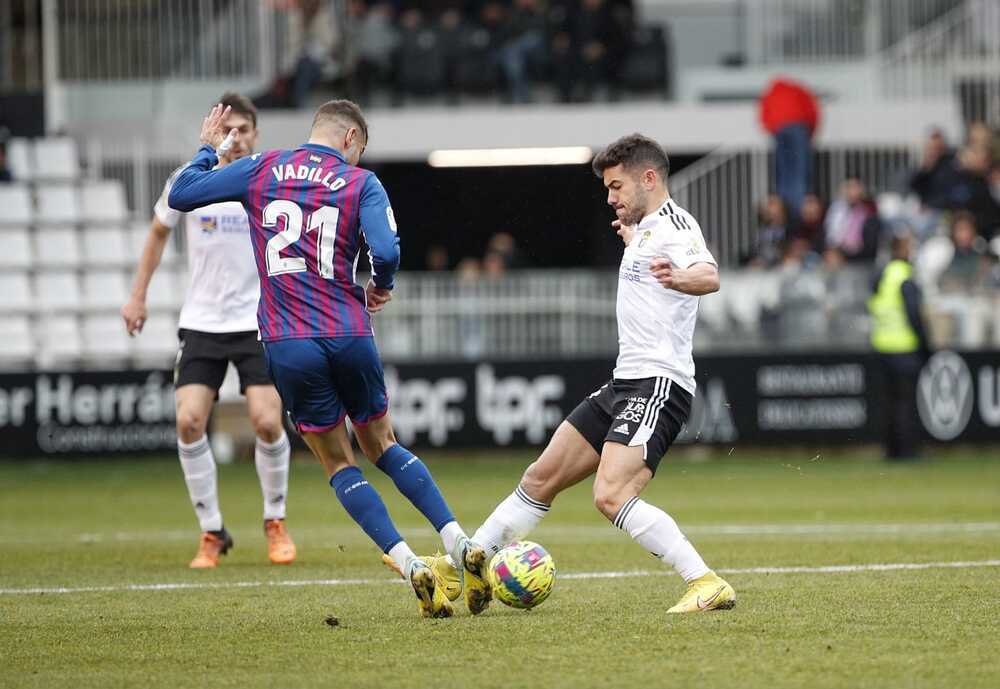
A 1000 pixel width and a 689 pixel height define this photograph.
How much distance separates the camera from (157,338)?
21.8 m

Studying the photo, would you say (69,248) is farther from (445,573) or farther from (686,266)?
(686,266)

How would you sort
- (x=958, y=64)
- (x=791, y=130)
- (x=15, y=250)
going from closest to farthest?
(x=15, y=250)
(x=791, y=130)
(x=958, y=64)

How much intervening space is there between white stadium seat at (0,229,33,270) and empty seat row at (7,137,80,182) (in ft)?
4.26

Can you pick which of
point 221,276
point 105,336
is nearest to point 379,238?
point 221,276

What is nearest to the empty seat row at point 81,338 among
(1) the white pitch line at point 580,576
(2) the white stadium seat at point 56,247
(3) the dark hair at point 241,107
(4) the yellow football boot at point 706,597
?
(2) the white stadium seat at point 56,247

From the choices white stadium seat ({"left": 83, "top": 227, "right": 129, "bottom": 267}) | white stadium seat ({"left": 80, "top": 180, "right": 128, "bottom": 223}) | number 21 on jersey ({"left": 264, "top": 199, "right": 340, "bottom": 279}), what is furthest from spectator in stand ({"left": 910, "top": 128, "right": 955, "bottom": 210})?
number 21 on jersey ({"left": 264, "top": 199, "right": 340, "bottom": 279})

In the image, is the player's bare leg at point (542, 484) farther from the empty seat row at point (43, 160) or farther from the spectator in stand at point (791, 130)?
the empty seat row at point (43, 160)

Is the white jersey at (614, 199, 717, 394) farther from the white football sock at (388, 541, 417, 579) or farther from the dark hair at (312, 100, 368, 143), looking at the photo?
the dark hair at (312, 100, 368, 143)

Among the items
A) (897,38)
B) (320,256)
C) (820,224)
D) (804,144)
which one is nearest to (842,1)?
(897,38)

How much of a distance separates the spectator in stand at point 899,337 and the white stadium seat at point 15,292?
10.7 metres

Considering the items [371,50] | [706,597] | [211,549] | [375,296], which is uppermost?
[371,50]

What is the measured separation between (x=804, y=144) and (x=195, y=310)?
50.1ft

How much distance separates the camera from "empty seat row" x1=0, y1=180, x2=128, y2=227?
76.2 feet

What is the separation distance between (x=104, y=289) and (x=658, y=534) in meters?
16.3
